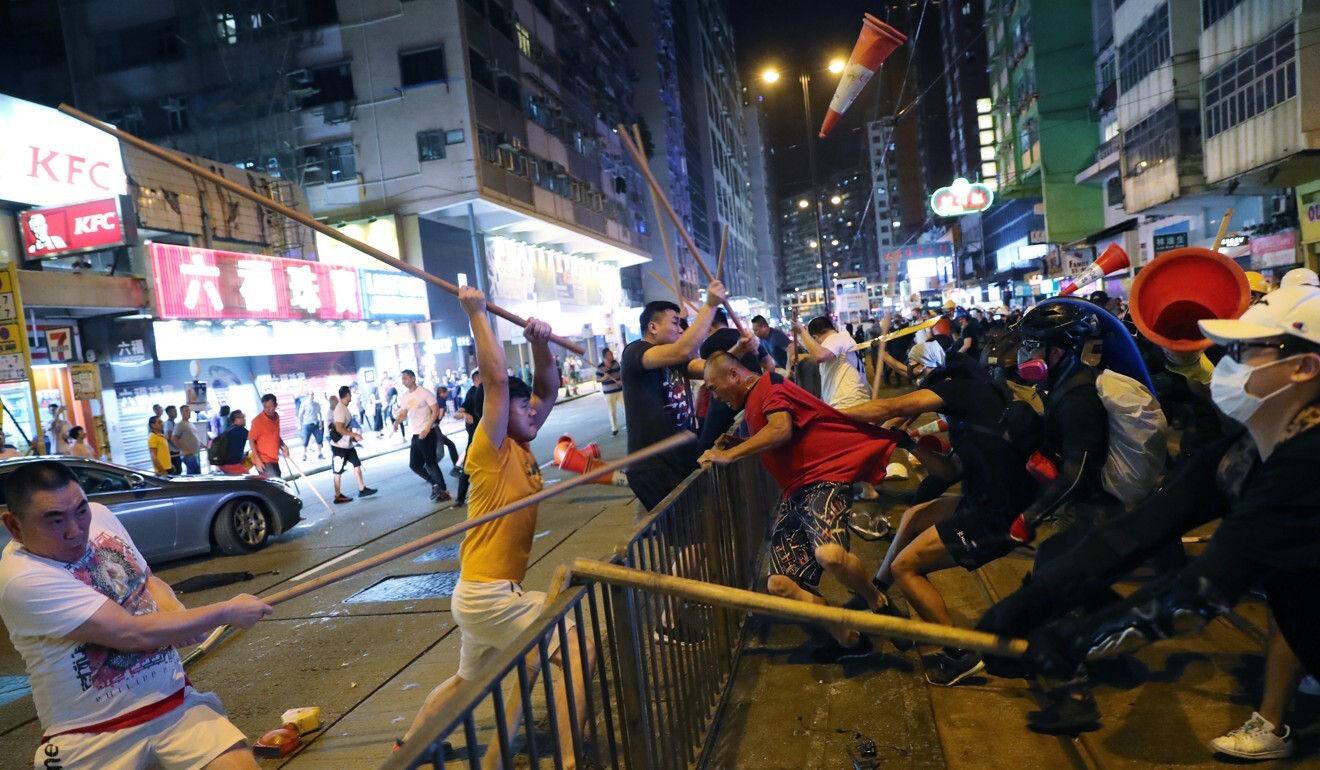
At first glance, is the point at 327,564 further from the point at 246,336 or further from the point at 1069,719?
the point at 246,336

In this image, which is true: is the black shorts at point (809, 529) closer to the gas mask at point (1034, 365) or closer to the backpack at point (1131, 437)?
the gas mask at point (1034, 365)

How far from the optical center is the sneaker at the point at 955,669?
13.6ft

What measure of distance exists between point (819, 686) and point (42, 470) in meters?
3.56

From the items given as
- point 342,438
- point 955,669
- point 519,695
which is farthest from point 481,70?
point 519,695

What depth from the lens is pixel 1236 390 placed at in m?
2.39

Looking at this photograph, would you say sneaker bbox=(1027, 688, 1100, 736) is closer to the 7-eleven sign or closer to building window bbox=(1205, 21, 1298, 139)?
the 7-eleven sign

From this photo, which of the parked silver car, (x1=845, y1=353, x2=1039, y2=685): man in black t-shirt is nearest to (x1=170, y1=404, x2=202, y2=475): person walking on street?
the parked silver car

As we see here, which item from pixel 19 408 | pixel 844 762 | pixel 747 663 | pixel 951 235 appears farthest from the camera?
pixel 951 235

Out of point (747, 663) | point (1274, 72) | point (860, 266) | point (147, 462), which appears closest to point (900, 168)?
point (860, 266)

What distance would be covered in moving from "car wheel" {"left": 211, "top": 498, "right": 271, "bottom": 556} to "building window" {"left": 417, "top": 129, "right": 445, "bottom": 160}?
21.8 meters

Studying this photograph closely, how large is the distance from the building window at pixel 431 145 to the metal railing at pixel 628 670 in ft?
88.2

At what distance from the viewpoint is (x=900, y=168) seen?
4375 inches

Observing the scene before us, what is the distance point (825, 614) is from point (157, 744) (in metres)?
2.21

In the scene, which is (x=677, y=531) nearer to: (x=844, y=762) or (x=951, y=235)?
(x=844, y=762)
